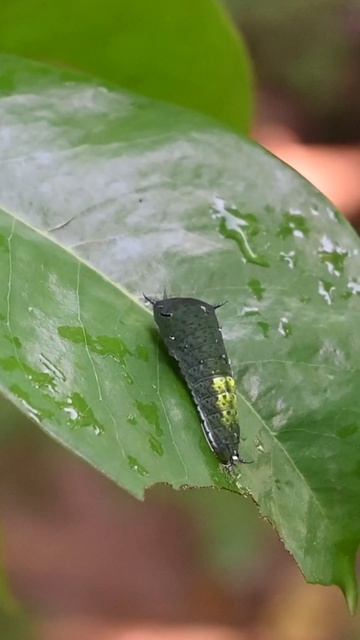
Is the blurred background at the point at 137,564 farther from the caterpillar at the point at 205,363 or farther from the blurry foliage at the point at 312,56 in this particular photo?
the caterpillar at the point at 205,363

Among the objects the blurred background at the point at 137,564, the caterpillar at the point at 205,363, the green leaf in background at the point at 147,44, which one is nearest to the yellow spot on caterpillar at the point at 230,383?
the caterpillar at the point at 205,363

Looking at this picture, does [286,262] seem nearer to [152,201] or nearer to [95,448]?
[152,201]

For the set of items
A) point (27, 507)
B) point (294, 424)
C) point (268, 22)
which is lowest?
point (27, 507)

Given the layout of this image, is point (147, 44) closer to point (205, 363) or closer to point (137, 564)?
point (205, 363)

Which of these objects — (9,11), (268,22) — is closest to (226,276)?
(9,11)

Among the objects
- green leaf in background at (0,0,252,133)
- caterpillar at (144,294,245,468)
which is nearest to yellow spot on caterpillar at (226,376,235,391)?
caterpillar at (144,294,245,468)

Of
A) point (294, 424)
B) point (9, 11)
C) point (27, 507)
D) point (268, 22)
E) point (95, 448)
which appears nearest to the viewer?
point (95, 448)


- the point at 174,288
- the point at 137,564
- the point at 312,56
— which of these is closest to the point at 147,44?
the point at 174,288

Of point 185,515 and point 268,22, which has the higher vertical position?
point 268,22

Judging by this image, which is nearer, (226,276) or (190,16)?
(226,276)
